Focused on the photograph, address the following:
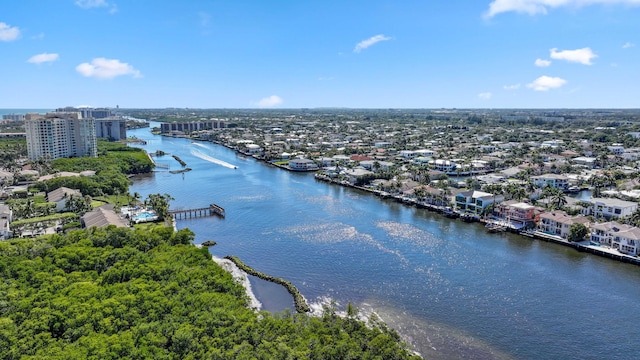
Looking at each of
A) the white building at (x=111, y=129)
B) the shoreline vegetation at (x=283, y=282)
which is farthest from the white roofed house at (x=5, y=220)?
the white building at (x=111, y=129)

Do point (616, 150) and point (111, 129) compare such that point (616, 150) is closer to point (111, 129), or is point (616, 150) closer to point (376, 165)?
point (376, 165)

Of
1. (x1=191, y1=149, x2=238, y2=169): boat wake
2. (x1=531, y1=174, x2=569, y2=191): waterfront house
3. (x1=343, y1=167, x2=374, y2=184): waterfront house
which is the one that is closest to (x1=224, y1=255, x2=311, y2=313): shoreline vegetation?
Result: (x1=343, y1=167, x2=374, y2=184): waterfront house

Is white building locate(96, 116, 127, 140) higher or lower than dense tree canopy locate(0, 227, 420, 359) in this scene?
higher

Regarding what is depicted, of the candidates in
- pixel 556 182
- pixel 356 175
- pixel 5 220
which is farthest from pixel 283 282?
pixel 556 182

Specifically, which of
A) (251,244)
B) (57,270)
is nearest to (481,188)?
(251,244)

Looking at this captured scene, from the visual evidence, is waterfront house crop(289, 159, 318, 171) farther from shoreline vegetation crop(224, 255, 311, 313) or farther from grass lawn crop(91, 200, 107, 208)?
shoreline vegetation crop(224, 255, 311, 313)

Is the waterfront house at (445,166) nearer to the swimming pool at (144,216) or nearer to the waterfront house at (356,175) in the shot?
the waterfront house at (356,175)

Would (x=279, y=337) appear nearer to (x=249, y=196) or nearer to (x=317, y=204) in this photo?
(x=317, y=204)
